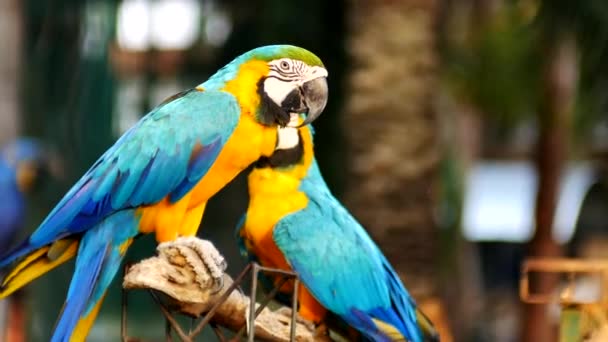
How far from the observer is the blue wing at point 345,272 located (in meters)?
1.90

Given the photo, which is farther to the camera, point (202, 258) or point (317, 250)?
point (317, 250)

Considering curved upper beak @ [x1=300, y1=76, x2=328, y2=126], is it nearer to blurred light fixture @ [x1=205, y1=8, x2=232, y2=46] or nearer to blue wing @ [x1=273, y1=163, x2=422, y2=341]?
blue wing @ [x1=273, y1=163, x2=422, y2=341]

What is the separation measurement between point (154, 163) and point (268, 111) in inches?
8.5

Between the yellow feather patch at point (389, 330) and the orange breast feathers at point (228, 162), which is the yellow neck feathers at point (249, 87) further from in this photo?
the yellow feather patch at point (389, 330)

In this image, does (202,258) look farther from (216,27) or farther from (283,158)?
(216,27)

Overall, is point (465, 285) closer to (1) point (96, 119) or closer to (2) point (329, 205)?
(1) point (96, 119)

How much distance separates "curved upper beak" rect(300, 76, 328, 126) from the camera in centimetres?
179

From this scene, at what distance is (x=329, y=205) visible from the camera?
2033 mm

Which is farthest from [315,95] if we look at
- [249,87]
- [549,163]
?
[549,163]

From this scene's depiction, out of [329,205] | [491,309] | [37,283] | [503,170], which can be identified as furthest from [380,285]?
[503,170]

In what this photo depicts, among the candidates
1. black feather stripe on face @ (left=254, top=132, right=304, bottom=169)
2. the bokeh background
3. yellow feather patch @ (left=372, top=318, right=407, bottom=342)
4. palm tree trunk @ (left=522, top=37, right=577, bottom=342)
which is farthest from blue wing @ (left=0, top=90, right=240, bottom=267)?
palm tree trunk @ (left=522, top=37, right=577, bottom=342)

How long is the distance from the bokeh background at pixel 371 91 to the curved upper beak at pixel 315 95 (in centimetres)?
140

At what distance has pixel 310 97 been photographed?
1798mm

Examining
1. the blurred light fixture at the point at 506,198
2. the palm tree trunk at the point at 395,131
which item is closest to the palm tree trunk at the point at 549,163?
the palm tree trunk at the point at 395,131
